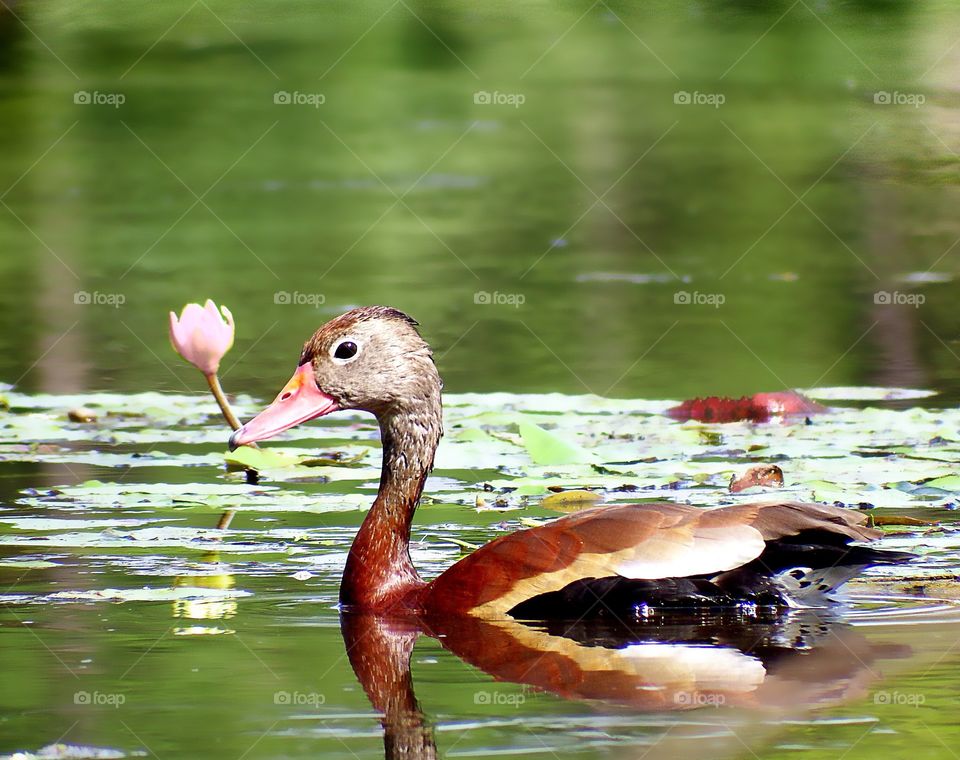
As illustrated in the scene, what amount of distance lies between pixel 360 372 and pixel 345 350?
3.9 inches

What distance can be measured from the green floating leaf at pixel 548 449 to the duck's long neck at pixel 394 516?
4.96 feet

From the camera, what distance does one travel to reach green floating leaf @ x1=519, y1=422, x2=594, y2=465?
26.5 feet

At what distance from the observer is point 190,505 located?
296 inches

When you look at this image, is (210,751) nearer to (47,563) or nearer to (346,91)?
(47,563)

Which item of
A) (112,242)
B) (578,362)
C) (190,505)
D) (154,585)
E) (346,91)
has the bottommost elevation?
(154,585)

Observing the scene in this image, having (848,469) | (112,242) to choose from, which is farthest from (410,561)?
(112,242)

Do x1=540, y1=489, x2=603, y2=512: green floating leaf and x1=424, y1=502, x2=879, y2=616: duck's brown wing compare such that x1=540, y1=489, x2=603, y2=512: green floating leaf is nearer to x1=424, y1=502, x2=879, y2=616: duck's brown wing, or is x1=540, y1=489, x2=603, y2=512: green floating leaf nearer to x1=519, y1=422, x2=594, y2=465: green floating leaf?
x1=519, y1=422, x2=594, y2=465: green floating leaf

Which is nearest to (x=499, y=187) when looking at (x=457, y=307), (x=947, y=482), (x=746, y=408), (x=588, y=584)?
(x=457, y=307)

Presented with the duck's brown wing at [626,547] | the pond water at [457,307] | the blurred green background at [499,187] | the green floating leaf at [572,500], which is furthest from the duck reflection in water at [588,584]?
the blurred green background at [499,187]

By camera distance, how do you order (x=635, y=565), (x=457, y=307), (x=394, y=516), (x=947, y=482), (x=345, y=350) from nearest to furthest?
(x=635, y=565), (x=394, y=516), (x=345, y=350), (x=947, y=482), (x=457, y=307)

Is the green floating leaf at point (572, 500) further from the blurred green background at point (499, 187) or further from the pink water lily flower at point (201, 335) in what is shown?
the blurred green background at point (499, 187)

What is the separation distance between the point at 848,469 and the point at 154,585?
312 centimetres

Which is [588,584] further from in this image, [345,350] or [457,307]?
[457,307]

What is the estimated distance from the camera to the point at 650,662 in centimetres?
533
